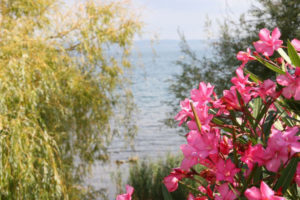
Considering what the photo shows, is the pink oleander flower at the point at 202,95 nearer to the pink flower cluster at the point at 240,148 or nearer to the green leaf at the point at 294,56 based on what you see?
the pink flower cluster at the point at 240,148

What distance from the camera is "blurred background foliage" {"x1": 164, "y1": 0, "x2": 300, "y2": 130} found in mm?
4688

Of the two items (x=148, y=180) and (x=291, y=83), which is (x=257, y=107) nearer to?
(x=291, y=83)

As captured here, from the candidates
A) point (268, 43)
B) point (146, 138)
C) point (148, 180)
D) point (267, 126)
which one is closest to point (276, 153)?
point (267, 126)

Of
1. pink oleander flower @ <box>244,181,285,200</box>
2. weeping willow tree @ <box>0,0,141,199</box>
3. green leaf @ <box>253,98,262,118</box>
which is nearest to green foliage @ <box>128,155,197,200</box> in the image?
weeping willow tree @ <box>0,0,141,199</box>

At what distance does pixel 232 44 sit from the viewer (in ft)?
16.7

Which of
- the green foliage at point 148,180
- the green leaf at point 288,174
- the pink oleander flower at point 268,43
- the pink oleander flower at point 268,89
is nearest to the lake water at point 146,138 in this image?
the green foliage at point 148,180

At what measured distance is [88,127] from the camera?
13.1 ft

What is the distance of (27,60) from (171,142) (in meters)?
6.26

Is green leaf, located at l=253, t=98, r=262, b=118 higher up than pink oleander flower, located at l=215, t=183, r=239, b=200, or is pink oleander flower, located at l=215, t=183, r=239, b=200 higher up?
green leaf, located at l=253, t=98, r=262, b=118

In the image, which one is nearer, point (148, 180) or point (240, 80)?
point (240, 80)

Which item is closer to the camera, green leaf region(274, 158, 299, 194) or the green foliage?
green leaf region(274, 158, 299, 194)

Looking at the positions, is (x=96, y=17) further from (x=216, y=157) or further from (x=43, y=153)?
(x=216, y=157)

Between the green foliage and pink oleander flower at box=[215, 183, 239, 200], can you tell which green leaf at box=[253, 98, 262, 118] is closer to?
pink oleander flower at box=[215, 183, 239, 200]

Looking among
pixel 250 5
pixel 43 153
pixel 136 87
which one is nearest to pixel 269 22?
pixel 250 5
